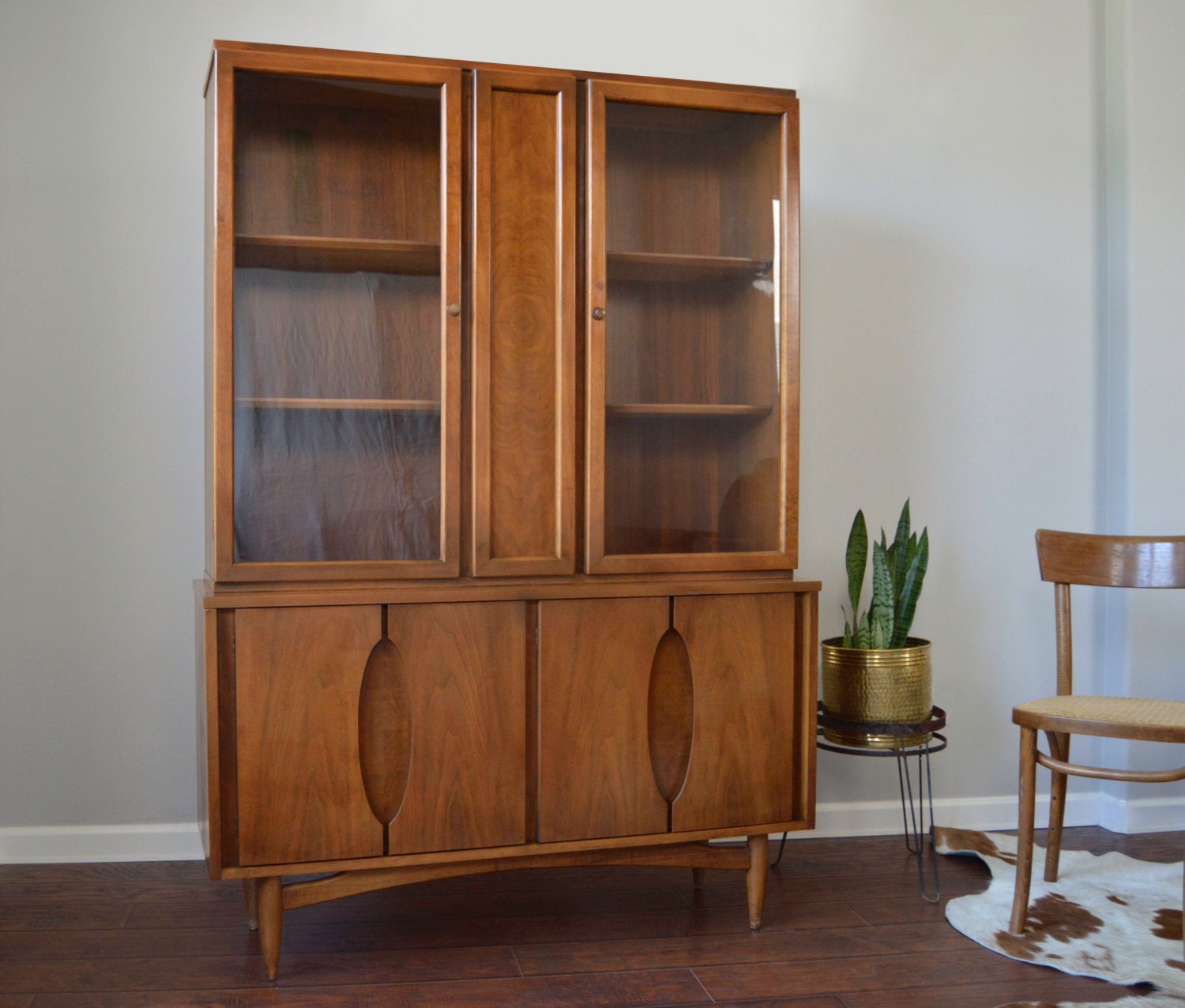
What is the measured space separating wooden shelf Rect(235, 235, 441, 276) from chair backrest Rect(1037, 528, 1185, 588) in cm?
154

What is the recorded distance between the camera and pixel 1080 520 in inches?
113

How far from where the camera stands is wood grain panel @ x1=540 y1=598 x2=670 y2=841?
202cm

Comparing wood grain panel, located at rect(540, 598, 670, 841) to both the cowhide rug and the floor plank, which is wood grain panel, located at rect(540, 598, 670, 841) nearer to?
the floor plank

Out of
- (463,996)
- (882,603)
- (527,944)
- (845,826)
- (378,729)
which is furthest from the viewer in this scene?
(845,826)

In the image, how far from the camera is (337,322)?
6.53 ft

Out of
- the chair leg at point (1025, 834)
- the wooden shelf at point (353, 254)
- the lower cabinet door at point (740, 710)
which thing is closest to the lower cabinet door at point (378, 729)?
the lower cabinet door at point (740, 710)

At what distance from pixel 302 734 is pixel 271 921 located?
34cm

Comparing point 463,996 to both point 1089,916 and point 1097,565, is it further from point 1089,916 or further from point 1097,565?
point 1097,565

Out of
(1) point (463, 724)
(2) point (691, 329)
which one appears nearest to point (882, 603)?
(2) point (691, 329)

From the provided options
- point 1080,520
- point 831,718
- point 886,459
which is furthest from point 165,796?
point 1080,520

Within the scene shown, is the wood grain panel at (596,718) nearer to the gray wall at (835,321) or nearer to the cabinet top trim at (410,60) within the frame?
the gray wall at (835,321)

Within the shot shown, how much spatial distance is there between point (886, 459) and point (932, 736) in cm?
73

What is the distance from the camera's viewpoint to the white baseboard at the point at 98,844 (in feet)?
7.93

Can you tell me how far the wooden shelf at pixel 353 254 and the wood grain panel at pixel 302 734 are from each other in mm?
633
